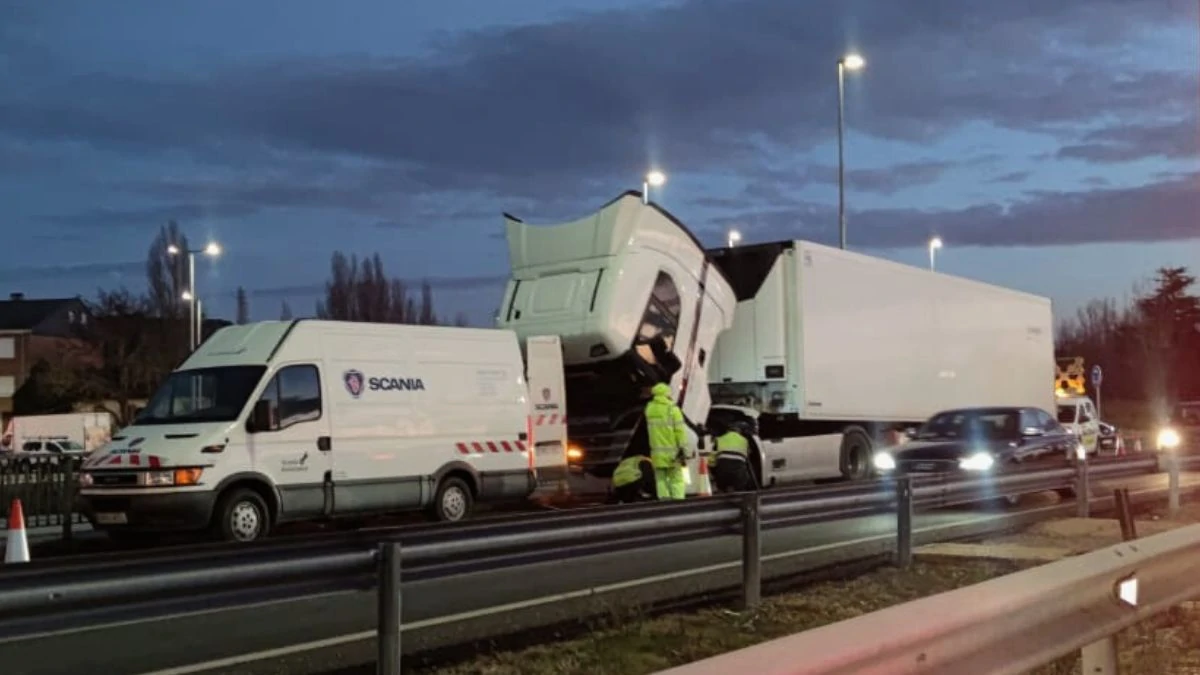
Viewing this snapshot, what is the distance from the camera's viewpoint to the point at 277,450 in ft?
50.3

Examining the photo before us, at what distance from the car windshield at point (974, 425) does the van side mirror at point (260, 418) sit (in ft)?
33.0

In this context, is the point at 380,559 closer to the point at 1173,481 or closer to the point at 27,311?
the point at 1173,481

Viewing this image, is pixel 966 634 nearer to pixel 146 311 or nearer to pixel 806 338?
pixel 806 338

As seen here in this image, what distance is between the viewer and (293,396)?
15641mm

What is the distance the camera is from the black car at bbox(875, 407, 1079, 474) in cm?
1881

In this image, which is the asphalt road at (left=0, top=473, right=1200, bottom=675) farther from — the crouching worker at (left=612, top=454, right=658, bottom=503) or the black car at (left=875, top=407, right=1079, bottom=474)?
the black car at (left=875, top=407, right=1079, bottom=474)

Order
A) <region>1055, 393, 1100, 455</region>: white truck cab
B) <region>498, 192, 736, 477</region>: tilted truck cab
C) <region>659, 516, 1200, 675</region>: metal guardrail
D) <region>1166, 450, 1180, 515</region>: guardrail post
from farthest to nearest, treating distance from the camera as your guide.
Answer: <region>1055, 393, 1100, 455</region>: white truck cab → <region>498, 192, 736, 477</region>: tilted truck cab → <region>1166, 450, 1180, 515</region>: guardrail post → <region>659, 516, 1200, 675</region>: metal guardrail

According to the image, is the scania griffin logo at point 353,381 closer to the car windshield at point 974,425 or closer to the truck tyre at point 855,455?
the car windshield at point 974,425

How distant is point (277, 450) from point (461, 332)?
340cm

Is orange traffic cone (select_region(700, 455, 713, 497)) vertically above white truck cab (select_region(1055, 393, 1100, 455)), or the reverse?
white truck cab (select_region(1055, 393, 1100, 455))

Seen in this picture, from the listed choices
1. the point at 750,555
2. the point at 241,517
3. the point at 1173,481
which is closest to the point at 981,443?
the point at 1173,481

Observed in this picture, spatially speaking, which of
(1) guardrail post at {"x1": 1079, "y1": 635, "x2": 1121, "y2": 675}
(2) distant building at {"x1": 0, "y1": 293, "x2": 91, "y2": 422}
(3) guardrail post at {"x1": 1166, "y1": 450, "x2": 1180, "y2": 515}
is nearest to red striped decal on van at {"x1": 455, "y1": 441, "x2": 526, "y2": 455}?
(3) guardrail post at {"x1": 1166, "y1": 450, "x2": 1180, "y2": 515}

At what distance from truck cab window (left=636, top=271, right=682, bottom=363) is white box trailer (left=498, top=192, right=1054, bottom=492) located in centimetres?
3

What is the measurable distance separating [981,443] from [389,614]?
14317 mm
